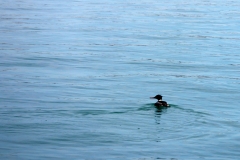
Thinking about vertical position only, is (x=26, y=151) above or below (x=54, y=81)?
below

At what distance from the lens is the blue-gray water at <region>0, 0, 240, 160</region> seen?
2245 centimetres

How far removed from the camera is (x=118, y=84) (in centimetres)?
3142

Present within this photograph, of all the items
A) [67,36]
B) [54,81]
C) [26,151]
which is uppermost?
[67,36]

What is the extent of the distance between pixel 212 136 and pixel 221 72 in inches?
461

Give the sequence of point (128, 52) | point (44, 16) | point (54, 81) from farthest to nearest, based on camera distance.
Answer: point (44, 16)
point (128, 52)
point (54, 81)

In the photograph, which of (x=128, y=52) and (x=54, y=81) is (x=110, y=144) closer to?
(x=54, y=81)

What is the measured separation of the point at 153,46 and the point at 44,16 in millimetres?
14276

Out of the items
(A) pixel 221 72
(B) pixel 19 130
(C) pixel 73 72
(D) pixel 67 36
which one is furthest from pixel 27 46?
(B) pixel 19 130

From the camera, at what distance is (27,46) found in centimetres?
4000

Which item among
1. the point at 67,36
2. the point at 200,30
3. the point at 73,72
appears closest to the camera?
the point at 73,72

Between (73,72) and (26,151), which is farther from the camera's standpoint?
(73,72)

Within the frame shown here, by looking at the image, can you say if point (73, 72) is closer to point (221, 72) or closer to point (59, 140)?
point (221, 72)

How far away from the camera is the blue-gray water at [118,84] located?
22453 mm

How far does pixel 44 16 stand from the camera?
52.8 meters
